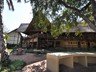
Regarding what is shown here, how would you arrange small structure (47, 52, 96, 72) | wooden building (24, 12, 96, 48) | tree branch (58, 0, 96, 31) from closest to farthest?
1. small structure (47, 52, 96, 72)
2. tree branch (58, 0, 96, 31)
3. wooden building (24, 12, 96, 48)

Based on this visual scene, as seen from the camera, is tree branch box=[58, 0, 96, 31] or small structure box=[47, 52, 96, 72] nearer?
small structure box=[47, 52, 96, 72]

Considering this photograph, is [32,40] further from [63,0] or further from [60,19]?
[63,0]

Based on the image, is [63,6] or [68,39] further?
[68,39]

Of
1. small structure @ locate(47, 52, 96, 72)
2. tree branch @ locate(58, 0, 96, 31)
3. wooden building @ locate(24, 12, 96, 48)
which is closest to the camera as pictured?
small structure @ locate(47, 52, 96, 72)

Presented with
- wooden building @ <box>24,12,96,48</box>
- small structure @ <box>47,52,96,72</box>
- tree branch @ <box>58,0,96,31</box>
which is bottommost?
small structure @ <box>47,52,96,72</box>

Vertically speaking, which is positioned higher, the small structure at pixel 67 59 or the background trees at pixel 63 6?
the background trees at pixel 63 6

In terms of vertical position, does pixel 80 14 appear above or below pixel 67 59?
above

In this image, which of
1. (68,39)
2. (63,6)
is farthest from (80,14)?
(68,39)

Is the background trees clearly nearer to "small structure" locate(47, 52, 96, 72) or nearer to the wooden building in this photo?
"small structure" locate(47, 52, 96, 72)

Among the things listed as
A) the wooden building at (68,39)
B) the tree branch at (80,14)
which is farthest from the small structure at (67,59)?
the wooden building at (68,39)

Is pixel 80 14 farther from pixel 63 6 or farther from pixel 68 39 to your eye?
pixel 68 39

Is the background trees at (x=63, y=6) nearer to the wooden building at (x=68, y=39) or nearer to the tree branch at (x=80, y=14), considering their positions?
the tree branch at (x=80, y=14)

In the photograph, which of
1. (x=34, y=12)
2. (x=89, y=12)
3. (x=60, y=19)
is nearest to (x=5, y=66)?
(x=34, y=12)

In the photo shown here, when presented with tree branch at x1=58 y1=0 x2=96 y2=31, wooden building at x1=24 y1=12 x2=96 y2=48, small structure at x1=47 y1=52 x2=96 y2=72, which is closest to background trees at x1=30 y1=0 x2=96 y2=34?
tree branch at x1=58 y1=0 x2=96 y2=31
